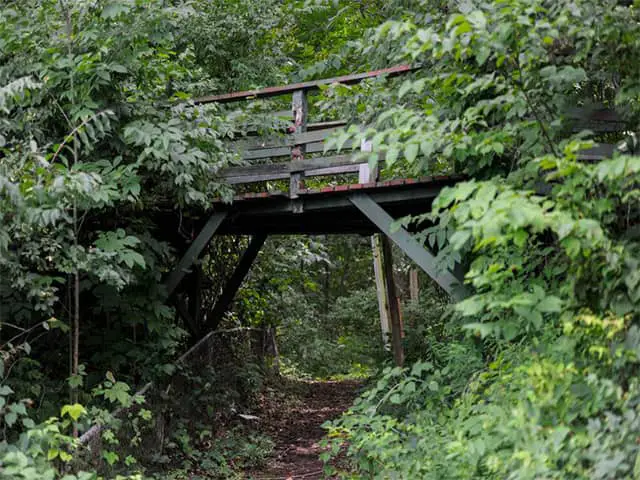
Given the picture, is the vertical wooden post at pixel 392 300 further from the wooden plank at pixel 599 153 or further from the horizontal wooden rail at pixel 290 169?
the wooden plank at pixel 599 153

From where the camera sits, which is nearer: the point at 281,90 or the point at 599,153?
the point at 599,153

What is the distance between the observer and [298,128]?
8.00 meters

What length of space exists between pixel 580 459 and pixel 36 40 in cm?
571

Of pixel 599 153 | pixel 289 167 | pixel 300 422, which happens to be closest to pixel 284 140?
pixel 289 167

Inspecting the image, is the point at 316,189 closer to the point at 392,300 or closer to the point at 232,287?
the point at 232,287

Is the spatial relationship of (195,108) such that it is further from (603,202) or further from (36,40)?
(603,202)

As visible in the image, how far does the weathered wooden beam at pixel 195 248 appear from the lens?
325 inches

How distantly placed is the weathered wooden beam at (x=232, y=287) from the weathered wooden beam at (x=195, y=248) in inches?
73.9

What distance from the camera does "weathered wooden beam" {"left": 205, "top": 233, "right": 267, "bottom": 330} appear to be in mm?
10148

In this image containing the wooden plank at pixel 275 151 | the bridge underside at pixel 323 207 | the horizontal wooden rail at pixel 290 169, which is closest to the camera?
the bridge underside at pixel 323 207

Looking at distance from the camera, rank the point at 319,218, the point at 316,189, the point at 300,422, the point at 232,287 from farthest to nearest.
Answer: the point at 300,422 < the point at 232,287 < the point at 319,218 < the point at 316,189

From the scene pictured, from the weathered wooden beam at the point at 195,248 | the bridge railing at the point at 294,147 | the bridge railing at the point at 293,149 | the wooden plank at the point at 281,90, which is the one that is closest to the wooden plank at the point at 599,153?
the bridge railing at the point at 294,147

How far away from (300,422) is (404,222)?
6007 mm

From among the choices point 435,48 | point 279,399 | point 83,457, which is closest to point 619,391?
point 435,48
